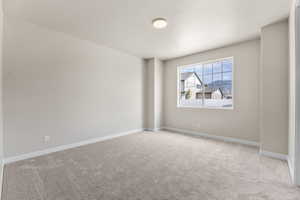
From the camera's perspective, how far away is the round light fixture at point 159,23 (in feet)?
8.68

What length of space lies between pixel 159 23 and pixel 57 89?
2.59 meters

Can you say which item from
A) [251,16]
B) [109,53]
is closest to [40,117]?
[109,53]

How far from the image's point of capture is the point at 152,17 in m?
2.59

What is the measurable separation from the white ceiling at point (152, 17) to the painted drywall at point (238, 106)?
41cm

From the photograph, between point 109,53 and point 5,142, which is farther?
point 109,53

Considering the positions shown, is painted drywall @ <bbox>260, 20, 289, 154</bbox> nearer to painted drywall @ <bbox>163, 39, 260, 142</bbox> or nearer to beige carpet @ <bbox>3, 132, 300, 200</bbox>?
beige carpet @ <bbox>3, 132, 300, 200</bbox>

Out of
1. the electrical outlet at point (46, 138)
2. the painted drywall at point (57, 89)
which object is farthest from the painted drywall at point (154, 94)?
the electrical outlet at point (46, 138)

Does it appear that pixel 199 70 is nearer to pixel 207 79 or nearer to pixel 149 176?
pixel 207 79

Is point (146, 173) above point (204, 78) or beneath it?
beneath

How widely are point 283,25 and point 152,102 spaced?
150 inches

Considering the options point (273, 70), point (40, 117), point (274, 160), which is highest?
point (273, 70)

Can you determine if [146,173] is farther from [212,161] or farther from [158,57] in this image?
[158,57]

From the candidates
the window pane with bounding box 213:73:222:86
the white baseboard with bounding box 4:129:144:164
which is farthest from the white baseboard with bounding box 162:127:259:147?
the white baseboard with bounding box 4:129:144:164

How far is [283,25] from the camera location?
2.73 m
